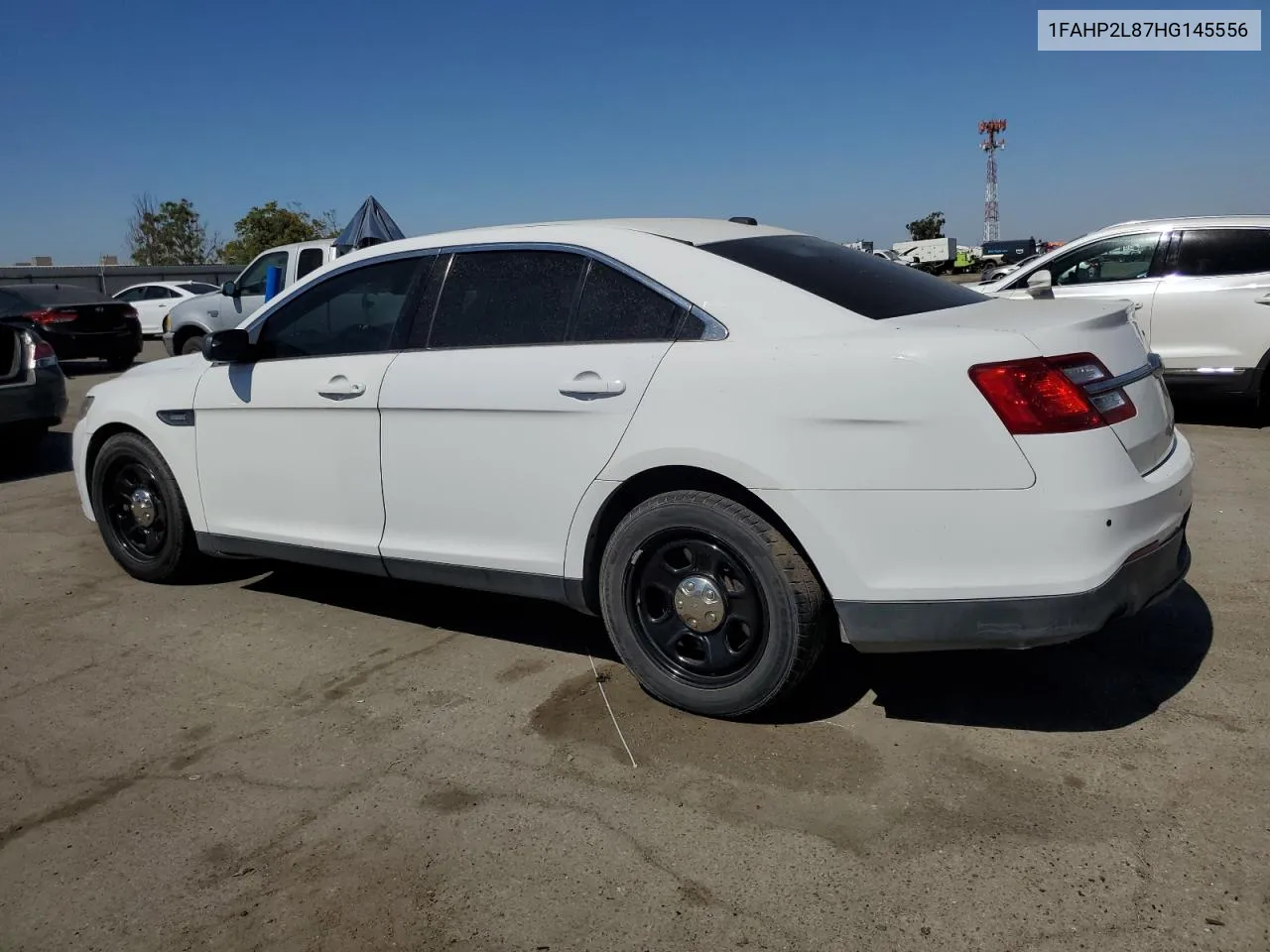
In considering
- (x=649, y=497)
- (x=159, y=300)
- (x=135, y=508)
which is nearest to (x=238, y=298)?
(x=135, y=508)

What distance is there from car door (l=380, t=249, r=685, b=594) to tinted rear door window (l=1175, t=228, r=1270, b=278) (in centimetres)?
649

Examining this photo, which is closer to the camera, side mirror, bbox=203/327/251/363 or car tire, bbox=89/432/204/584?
side mirror, bbox=203/327/251/363

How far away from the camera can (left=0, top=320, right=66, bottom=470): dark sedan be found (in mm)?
8203

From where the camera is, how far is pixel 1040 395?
115 inches

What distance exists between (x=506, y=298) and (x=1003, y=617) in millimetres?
2071

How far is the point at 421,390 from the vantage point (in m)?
3.94

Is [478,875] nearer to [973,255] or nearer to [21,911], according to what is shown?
[21,911]

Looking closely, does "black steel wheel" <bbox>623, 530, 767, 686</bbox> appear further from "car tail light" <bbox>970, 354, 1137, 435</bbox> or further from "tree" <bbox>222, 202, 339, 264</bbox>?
"tree" <bbox>222, 202, 339, 264</bbox>

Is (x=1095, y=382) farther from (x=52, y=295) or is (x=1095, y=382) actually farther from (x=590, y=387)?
(x=52, y=295)

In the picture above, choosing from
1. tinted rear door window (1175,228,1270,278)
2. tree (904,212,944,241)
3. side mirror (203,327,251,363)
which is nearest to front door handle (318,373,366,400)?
side mirror (203,327,251,363)

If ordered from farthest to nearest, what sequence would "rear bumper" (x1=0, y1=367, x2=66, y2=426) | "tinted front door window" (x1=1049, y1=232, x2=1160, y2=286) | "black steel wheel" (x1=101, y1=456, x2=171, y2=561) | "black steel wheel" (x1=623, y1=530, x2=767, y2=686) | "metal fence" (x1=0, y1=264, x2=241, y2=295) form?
"metal fence" (x1=0, y1=264, x2=241, y2=295) → "tinted front door window" (x1=1049, y1=232, x2=1160, y2=286) → "rear bumper" (x1=0, y1=367, x2=66, y2=426) → "black steel wheel" (x1=101, y1=456, x2=171, y2=561) → "black steel wheel" (x1=623, y1=530, x2=767, y2=686)

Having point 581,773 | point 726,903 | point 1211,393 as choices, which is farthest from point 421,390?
Answer: point 1211,393

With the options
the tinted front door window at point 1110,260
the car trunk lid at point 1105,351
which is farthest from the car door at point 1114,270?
the car trunk lid at point 1105,351

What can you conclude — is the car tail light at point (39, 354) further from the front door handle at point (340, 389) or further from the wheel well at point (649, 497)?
the wheel well at point (649, 497)
